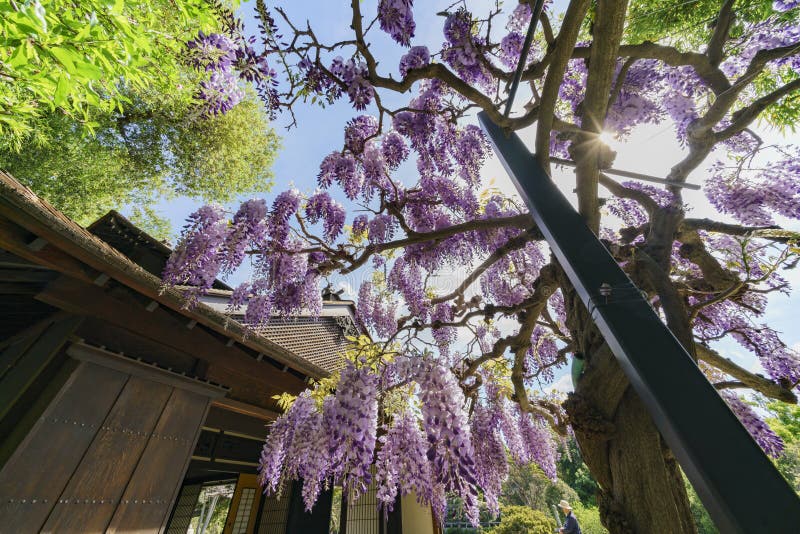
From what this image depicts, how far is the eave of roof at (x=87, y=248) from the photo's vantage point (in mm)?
1866

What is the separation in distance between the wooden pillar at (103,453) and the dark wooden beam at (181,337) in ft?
1.37

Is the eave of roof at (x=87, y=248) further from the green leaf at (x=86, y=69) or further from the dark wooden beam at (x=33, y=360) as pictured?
the green leaf at (x=86, y=69)

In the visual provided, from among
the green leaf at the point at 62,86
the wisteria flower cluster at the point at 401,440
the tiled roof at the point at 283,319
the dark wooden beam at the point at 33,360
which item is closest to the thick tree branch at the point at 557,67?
the wisteria flower cluster at the point at 401,440

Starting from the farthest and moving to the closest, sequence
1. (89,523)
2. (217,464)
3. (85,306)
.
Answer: (217,464)
(85,306)
(89,523)

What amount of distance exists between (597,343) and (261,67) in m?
3.77

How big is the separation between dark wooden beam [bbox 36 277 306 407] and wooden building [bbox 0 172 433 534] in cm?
1

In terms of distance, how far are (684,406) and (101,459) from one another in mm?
3459

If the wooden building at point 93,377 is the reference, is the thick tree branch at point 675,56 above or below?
above

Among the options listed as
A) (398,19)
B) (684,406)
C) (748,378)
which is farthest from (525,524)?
(398,19)

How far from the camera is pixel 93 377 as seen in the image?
7.98ft

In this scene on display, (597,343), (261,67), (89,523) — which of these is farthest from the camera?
(261,67)

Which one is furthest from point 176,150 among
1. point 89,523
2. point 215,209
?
point 89,523

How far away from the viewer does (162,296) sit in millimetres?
2654

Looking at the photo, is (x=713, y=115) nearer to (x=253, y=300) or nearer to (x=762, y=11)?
(x=762, y=11)
